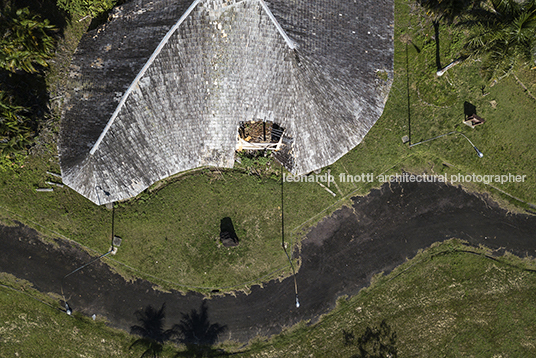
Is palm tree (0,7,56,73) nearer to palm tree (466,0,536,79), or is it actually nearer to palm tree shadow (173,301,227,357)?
palm tree shadow (173,301,227,357)

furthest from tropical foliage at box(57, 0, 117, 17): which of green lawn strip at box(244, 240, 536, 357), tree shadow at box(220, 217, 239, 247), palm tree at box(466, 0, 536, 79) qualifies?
green lawn strip at box(244, 240, 536, 357)

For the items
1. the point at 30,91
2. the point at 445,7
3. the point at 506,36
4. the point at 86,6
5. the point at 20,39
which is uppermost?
the point at 86,6

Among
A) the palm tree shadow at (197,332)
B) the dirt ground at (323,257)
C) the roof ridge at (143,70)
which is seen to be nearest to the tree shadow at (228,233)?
the dirt ground at (323,257)

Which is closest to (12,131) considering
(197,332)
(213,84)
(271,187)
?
(213,84)

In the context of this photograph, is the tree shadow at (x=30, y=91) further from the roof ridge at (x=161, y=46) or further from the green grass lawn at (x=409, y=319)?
the green grass lawn at (x=409, y=319)

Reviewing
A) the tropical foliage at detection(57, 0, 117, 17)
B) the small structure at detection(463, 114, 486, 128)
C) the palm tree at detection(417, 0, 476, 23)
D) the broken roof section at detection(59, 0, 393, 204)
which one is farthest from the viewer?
the small structure at detection(463, 114, 486, 128)

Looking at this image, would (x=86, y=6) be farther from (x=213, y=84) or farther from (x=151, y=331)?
(x=151, y=331)

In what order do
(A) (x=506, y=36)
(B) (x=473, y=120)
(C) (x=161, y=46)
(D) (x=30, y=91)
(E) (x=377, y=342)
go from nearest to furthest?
(C) (x=161, y=46)
(A) (x=506, y=36)
(D) (x=30, y=91)
(B) (x=473, y=120)
(E) (x=377, y=342)
